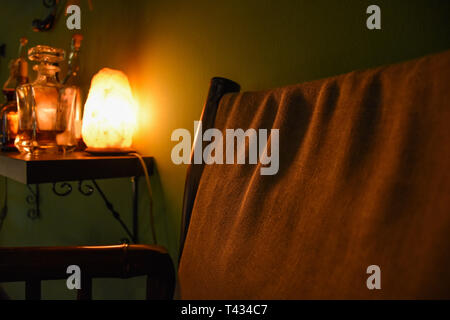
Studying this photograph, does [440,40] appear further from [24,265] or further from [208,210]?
[24,265]

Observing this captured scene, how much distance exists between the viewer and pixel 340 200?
1.22ft

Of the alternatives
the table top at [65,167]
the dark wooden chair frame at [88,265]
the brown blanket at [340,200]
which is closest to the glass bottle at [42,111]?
the table top at [65,167]

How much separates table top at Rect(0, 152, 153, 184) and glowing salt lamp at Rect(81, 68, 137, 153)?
37 mm

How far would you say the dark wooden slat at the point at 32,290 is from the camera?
1.65 feet

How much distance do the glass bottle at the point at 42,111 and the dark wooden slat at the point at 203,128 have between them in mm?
475

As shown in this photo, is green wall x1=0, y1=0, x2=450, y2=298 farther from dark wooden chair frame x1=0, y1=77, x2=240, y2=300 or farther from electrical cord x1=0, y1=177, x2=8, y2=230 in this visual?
electrical cord x1=0, y1=177, x2=8, y2=230

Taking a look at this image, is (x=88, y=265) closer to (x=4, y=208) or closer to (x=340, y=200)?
(x=340, y=200)

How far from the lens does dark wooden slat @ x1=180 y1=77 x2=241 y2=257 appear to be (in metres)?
0.60

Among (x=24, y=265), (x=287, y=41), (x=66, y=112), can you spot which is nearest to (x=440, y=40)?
(x=287, y=41)

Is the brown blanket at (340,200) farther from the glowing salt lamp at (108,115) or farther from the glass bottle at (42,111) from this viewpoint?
the glass bottle at (42,111)

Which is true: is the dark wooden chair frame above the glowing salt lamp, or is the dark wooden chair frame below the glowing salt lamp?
below

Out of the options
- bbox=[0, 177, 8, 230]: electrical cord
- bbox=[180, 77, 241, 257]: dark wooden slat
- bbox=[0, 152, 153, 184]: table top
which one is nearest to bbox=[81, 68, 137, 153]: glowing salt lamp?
bbox=[0, 152, 153, 184]: table top

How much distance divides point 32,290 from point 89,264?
0.10 meters

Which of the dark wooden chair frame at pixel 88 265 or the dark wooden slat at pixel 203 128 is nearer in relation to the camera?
the dark wooden chair frame at pixel 88 265
